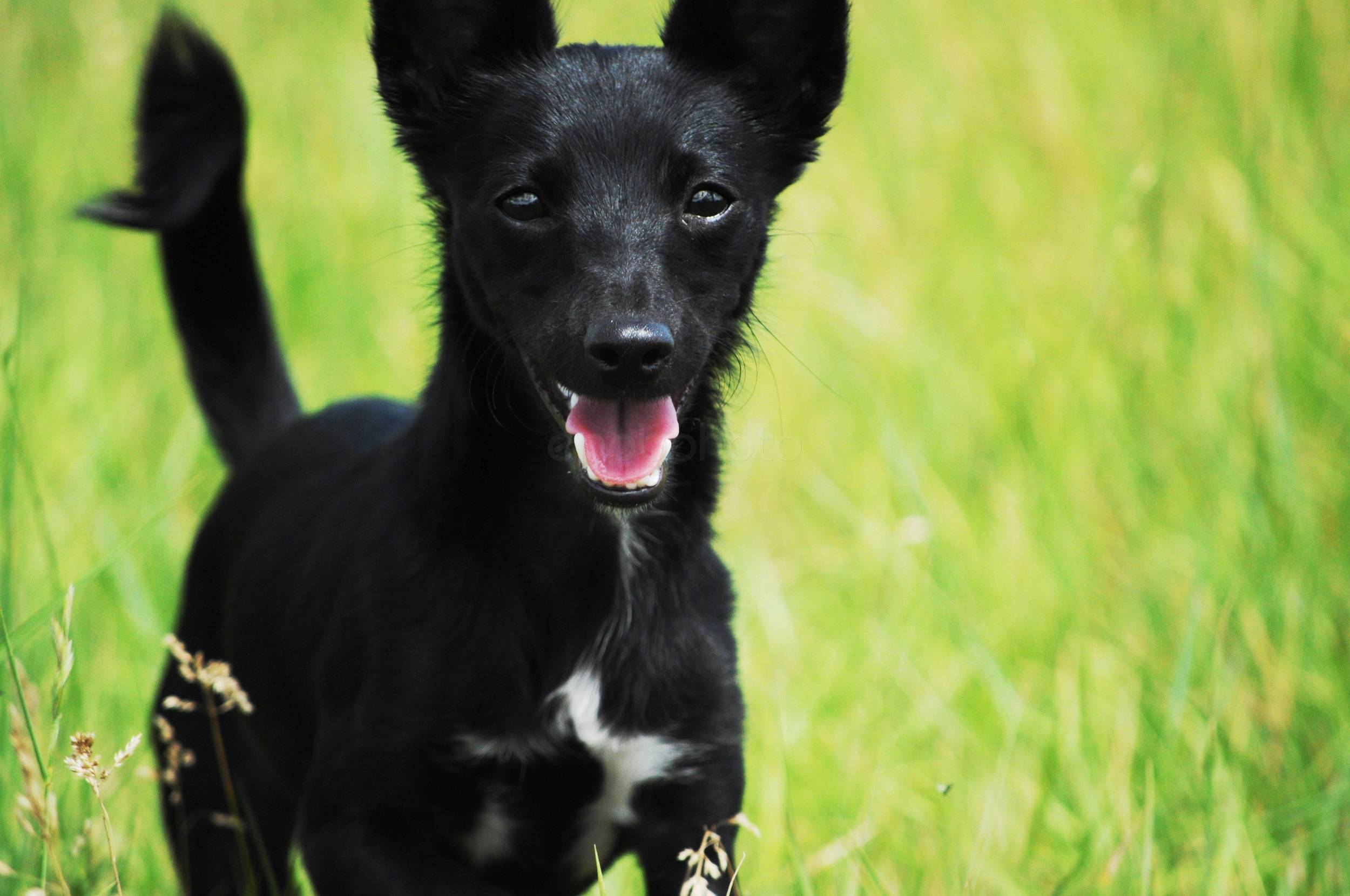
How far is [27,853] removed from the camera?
7.60 ft

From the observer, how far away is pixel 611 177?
219 centimetres

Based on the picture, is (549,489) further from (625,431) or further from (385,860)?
(385,860)

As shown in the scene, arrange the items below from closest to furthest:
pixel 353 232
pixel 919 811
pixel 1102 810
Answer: pixel 1102 810
pixel 919 811
pixel 353 232

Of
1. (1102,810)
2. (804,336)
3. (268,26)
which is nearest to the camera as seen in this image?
(1102,810)

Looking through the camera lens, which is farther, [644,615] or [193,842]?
[193,842]

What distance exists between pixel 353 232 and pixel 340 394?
45.6 inches

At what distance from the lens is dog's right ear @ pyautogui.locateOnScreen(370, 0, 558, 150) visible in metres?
2.40

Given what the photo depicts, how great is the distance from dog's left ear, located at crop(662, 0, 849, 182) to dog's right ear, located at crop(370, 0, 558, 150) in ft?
0.85

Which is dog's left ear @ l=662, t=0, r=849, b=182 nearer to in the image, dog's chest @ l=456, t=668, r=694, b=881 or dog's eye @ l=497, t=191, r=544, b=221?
dog's eye @ l=497, t=191, r=544, b=221

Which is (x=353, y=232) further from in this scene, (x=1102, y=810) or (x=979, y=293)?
(x=1102, y=810)

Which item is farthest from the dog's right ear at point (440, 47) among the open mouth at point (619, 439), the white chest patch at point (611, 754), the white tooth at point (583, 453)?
the white chest patch at point (611, 754)

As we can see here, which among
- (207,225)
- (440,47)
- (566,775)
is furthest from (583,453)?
(207,225)

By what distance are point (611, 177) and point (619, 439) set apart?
1.37 ft

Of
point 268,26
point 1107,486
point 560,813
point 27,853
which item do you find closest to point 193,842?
point 27,853
